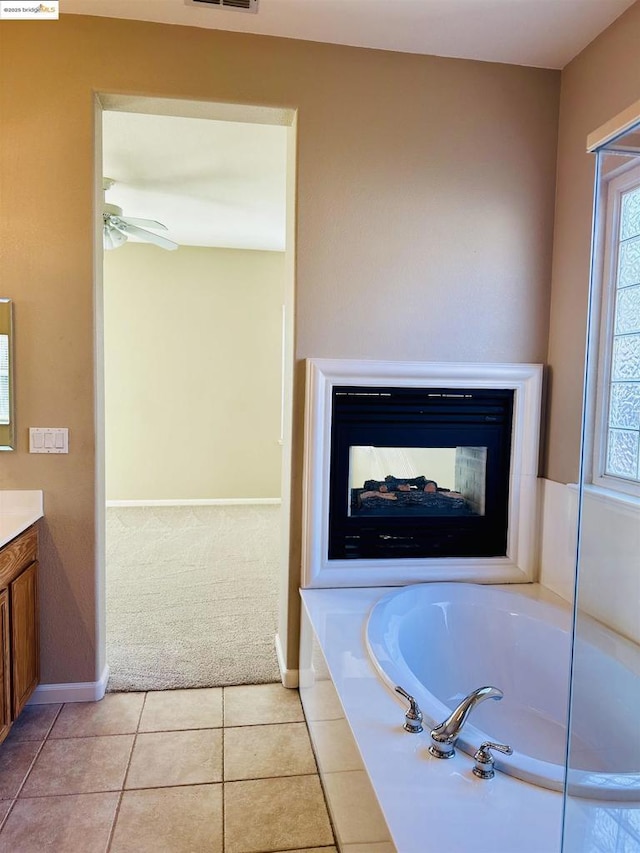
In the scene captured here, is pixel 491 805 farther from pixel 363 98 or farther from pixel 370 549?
pixel 363 98

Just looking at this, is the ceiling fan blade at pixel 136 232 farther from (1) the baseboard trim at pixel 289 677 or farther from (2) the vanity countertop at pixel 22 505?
(1) the baseboard trim at pixel 289 677

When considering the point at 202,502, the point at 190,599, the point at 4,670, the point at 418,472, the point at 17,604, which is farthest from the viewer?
the point at 202,502

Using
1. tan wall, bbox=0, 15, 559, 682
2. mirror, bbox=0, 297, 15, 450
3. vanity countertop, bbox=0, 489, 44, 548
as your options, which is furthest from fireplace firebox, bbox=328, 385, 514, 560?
mirror, bbox=0, 297, 15, 450

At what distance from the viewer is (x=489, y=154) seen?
256 centimetres

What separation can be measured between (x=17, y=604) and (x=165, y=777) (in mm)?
860

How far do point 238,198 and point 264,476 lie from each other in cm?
300

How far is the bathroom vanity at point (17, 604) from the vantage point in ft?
6.73

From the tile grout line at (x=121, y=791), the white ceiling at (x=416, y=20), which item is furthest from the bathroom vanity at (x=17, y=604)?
the white ceiling at (x=416, y=20)

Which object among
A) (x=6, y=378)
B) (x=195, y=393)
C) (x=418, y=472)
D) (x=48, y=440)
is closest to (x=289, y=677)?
(x=418, y=472)

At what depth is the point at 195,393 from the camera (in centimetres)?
603

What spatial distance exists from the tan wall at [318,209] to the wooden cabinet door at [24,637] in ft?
0.27

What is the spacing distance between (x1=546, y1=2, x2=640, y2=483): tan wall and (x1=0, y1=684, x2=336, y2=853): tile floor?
170 centimetres

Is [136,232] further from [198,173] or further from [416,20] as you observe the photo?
[416,20]

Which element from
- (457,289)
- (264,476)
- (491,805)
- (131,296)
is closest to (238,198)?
(131,296)
